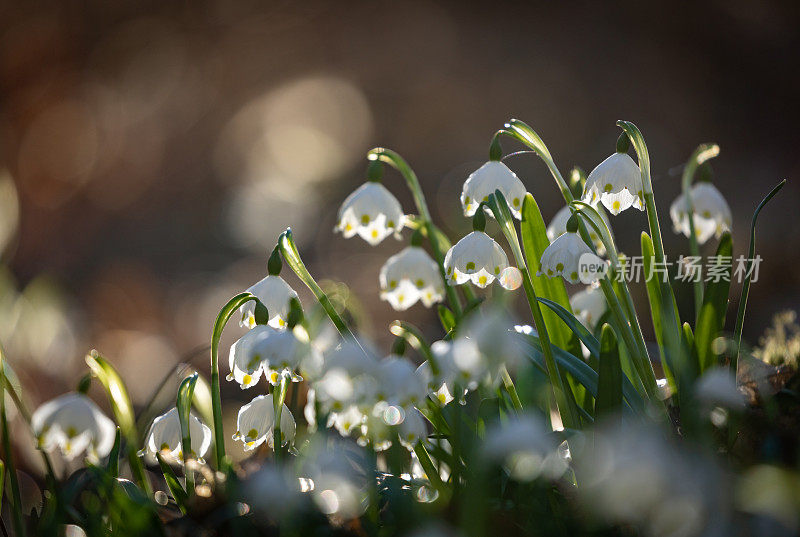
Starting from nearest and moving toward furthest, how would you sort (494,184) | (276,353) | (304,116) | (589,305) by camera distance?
(276,353)
(494,184)
(589,305)
(304,116)

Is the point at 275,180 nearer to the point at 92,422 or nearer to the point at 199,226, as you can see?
the point at 199,226

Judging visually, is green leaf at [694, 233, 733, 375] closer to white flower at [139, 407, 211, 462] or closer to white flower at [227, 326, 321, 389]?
white flower at [227, 326, 321, 389]

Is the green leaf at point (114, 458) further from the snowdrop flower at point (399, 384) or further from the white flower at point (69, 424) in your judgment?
the snowdrop flower at point (399, 384)

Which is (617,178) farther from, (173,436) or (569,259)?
(173,436)

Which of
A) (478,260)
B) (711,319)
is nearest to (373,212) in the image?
(478,260)

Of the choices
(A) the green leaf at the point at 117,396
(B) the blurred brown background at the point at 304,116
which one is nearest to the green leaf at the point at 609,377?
(A) the green leaf at the point at 117,396

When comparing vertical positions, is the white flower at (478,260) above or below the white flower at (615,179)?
below
